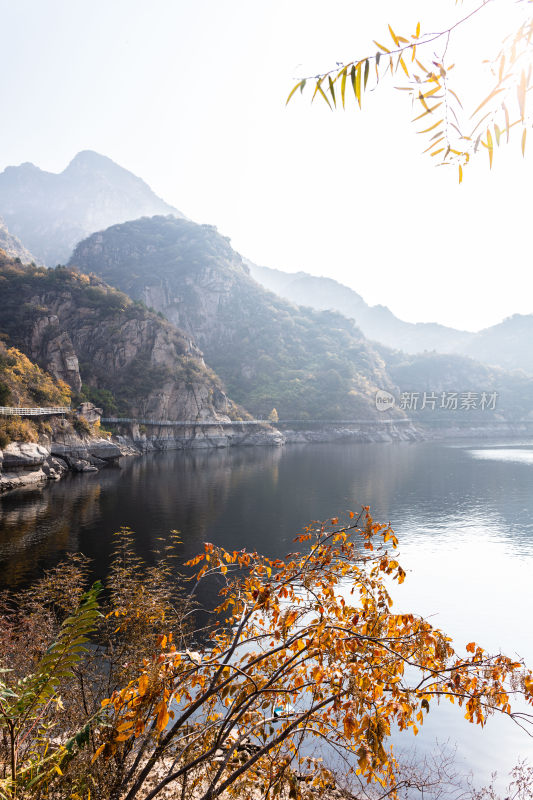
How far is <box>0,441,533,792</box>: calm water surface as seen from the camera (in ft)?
61.1

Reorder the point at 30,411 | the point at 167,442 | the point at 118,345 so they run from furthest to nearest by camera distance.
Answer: the point at 118,345
the point at 167,442
the point at 30,411

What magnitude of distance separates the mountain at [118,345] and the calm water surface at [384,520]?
45015mm

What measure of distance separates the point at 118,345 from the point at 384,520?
100 m

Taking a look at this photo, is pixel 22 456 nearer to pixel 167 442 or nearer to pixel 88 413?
pixel 88 413

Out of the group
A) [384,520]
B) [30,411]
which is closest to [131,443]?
[30,411]

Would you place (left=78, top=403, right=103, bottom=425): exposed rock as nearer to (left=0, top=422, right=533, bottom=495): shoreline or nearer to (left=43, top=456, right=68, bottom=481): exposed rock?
(left=0, top=422, right=533, bottom=495): shoreline

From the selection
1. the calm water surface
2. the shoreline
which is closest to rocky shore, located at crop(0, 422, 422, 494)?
the shoreline

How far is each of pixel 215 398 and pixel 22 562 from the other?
330ft

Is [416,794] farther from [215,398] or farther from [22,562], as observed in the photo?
[215,398]

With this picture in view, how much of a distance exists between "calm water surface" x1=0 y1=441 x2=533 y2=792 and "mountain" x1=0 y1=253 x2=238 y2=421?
148 feet

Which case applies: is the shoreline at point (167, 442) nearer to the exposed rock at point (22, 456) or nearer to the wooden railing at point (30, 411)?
the exposed rock at point (22, 456)

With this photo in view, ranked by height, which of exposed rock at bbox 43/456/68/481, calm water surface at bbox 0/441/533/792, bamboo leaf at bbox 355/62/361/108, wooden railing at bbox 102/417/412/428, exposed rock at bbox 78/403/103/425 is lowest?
calm water surface at bbox 0/441/533/792

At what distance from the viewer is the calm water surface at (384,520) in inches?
733

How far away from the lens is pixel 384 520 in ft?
122
